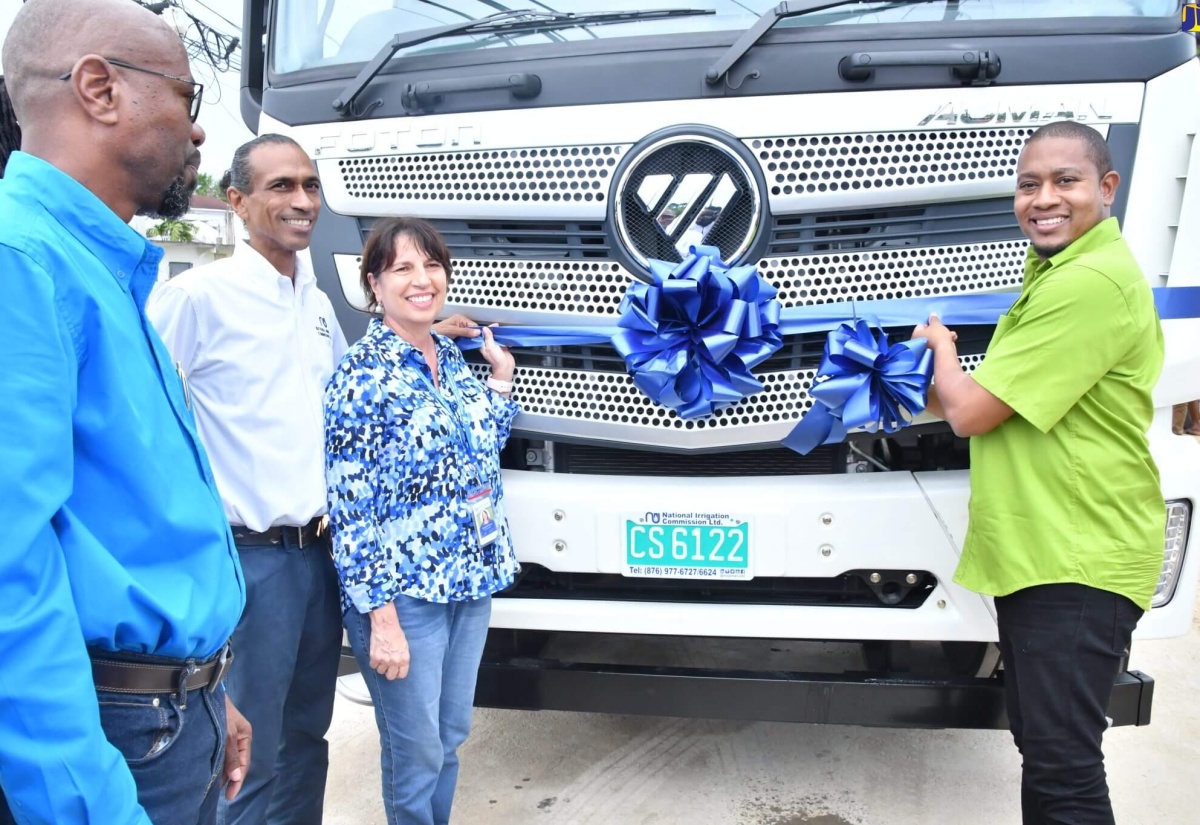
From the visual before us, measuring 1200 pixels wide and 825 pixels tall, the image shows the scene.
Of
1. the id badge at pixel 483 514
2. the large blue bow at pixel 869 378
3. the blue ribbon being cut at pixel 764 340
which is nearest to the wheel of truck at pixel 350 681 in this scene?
the id badge at pixel 483 514

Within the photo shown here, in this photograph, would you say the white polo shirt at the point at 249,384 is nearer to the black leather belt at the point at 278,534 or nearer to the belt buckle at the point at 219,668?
the black leather belt at the point at 278,534

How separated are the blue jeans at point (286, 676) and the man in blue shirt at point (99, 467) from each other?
72cm

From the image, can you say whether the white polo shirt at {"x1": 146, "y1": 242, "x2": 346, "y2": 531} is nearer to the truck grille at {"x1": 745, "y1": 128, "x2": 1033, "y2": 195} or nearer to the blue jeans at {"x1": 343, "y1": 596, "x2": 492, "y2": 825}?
the blue jeans at {"x1": 343, "y1": 596, "x2": 492, "y2": 825}

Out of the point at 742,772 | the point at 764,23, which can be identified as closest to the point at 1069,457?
the point at 764,23

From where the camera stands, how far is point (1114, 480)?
2014 millimetres

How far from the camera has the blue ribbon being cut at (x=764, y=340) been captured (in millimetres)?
2229

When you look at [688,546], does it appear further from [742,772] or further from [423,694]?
[742,772]

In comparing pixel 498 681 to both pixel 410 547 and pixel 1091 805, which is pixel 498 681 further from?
pixel 1091 805

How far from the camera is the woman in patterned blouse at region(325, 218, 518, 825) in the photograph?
6.82 feet

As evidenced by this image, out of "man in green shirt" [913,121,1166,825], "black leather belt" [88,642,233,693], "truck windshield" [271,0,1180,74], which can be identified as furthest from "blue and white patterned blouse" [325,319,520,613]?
"man in green shirt" [913,121,1166,825]

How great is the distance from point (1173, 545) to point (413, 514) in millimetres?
1950

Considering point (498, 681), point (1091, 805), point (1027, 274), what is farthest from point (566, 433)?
point (1091, 805)

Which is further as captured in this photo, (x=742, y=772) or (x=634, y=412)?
(x=742, y=772)

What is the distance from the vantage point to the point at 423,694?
7.24 ft
